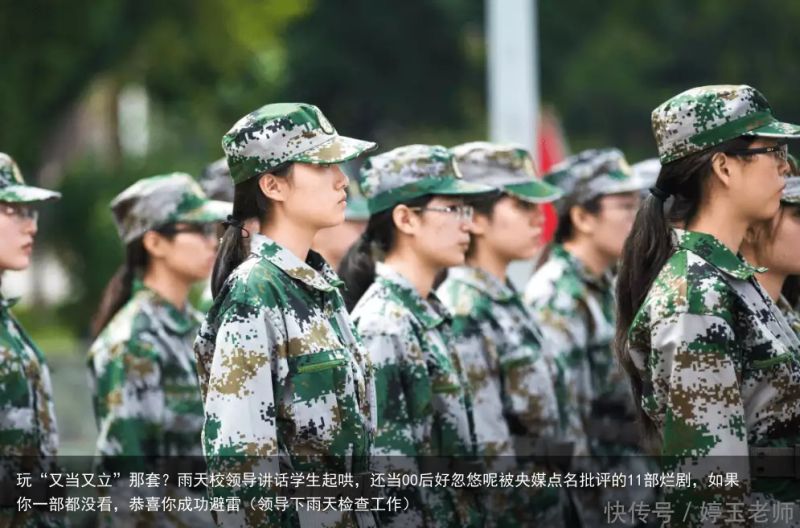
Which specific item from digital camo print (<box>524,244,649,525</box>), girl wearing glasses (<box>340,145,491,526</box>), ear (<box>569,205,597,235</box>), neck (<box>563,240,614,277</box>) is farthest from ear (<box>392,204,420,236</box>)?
ear (<box>569,205,597,235</box>)

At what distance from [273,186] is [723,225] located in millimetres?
1405

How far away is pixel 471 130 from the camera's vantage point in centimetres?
3369

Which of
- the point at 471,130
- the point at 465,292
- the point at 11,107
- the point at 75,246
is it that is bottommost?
the point at 465,292

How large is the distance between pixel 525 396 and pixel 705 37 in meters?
24.7

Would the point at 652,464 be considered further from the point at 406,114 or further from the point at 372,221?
the point at 406,114

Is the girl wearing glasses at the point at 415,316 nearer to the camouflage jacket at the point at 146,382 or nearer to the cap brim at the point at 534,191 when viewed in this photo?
the cap brim at the point at 534,191

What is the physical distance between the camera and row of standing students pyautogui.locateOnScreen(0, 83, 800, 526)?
4.86 metres

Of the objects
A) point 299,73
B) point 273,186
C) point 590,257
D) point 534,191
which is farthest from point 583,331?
point 299,73

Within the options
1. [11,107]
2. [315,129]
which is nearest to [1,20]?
[11,107]

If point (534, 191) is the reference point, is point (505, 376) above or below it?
below

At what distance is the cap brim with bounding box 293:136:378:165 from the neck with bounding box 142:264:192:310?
2.96 m

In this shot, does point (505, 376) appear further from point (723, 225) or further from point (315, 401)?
point (315, 401)

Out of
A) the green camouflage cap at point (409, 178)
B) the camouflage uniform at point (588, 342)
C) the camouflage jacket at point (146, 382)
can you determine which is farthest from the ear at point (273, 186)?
the camouflage uniform at point (588, 342)

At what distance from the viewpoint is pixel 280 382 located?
191 inches
